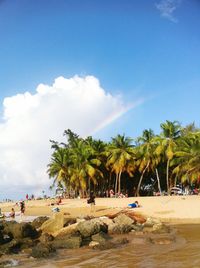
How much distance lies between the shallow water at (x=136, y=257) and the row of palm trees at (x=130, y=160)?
27.0 meters

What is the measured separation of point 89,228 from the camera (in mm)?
16594

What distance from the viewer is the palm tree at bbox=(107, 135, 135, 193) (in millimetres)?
48406

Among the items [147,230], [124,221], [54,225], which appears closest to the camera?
[147,230]

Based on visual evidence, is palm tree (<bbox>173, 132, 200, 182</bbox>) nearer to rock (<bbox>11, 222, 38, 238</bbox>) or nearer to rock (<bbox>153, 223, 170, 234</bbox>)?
rock (<bbox>153, 223, 170, 234</bbox>)

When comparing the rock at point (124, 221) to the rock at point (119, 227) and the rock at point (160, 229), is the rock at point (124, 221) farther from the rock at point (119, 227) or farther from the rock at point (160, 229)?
the rock at point (160, 229)

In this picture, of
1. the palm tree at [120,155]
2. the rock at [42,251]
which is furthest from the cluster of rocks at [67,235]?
the palm tree at [120,155]

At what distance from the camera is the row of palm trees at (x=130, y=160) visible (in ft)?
141

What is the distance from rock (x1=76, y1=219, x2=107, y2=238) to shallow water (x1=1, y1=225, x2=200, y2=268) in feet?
8.15

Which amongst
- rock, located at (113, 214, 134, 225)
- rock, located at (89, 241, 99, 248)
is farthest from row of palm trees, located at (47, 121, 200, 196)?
rock, located at (89, 241, 99, 248)

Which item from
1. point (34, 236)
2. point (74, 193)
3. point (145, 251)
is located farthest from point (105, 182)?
point (145, 251)

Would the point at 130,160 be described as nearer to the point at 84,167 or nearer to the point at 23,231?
the point at 84,167

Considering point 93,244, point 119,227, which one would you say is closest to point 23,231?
point 93,244

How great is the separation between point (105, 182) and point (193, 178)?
803 inches

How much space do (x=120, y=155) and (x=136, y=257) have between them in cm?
3705
